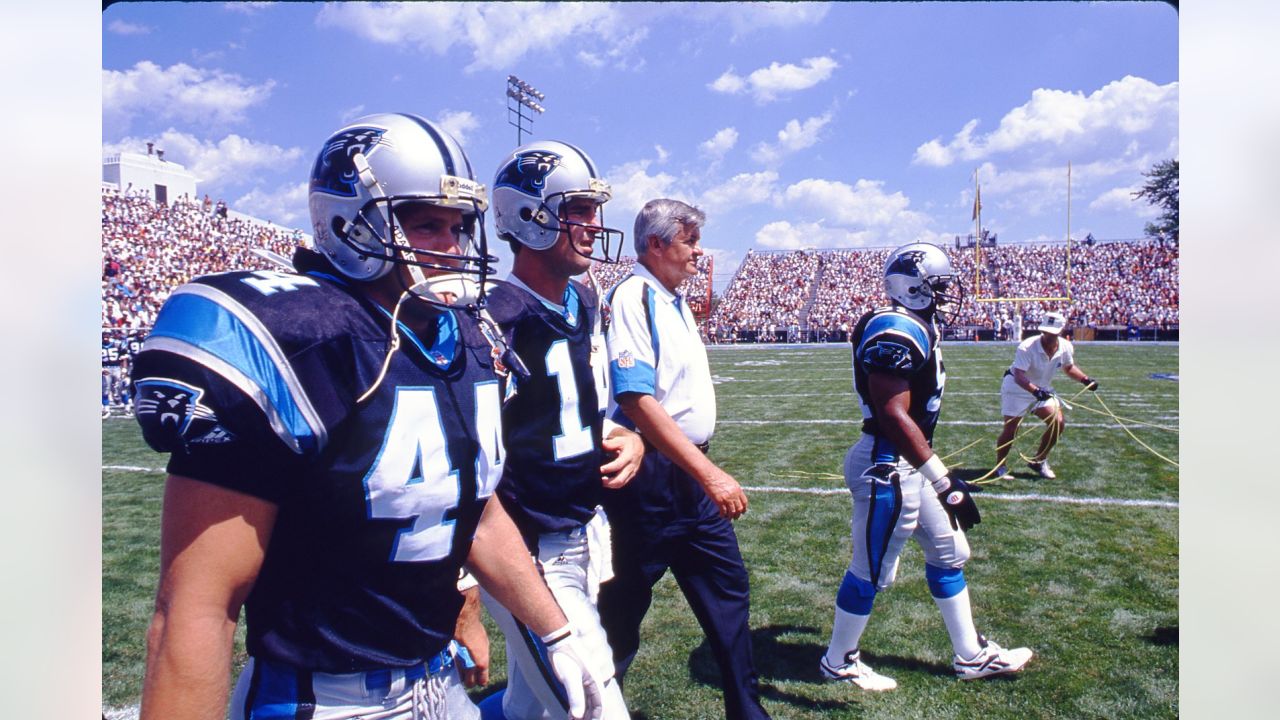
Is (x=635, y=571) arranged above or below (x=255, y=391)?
below

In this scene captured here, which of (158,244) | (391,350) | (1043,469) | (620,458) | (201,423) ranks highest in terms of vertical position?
(158,244)

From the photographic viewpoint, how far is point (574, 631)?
2041mm

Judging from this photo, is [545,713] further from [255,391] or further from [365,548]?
[255,391]

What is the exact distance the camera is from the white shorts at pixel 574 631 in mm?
2137

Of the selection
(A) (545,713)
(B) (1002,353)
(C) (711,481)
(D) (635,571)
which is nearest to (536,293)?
(C) (711,481)

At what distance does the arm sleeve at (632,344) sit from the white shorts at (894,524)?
1.24m

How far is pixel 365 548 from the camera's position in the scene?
139 cm

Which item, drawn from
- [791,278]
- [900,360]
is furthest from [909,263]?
[791,278]

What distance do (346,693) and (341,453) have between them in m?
0.44

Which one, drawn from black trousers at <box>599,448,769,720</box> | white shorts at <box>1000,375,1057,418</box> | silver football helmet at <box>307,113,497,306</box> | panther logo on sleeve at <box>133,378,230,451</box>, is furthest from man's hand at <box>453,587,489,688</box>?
white shorts at <box>1000,375,1057,418</box>

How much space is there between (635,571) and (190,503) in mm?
1858

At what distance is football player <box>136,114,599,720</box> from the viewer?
1188 millimetres

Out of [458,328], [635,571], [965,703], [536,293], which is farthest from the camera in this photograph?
[965,703]

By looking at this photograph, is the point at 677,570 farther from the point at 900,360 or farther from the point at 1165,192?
the point at 1165,192
